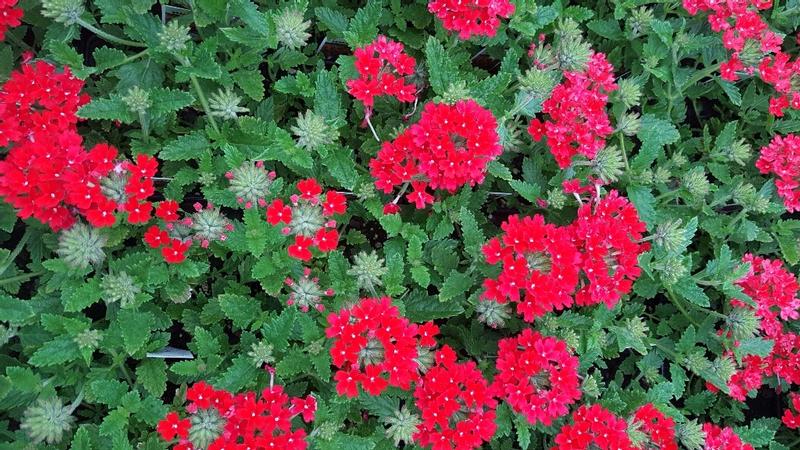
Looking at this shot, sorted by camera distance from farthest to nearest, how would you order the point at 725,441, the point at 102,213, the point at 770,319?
1. the point at 770,319
2. the point at 725,441
3. the point at 102,213

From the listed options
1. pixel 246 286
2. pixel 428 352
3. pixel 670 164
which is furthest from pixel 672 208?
pixel 246 286

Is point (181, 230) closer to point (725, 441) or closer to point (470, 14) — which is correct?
point (470, 14)

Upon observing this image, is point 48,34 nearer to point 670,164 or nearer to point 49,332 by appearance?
point 49,332

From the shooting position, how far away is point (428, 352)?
2.81 m

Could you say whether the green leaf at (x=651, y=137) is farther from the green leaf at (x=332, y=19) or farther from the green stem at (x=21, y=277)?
the green stem at (x=21, y=277)

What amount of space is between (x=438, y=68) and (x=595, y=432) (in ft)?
5.69

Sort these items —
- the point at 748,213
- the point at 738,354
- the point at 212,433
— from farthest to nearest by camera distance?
the point at 748,213 < the point at 738,354 < the point at 212,433

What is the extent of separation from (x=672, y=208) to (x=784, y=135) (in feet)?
3.28

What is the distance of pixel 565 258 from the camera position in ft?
8.18

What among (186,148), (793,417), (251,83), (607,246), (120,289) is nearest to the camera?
(120,289)

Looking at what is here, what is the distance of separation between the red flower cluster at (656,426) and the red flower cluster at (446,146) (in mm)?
1330

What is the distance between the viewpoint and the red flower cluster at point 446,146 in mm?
2527

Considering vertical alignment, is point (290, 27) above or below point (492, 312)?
above

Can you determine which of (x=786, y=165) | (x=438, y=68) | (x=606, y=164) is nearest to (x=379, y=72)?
(x=438, y=68)
